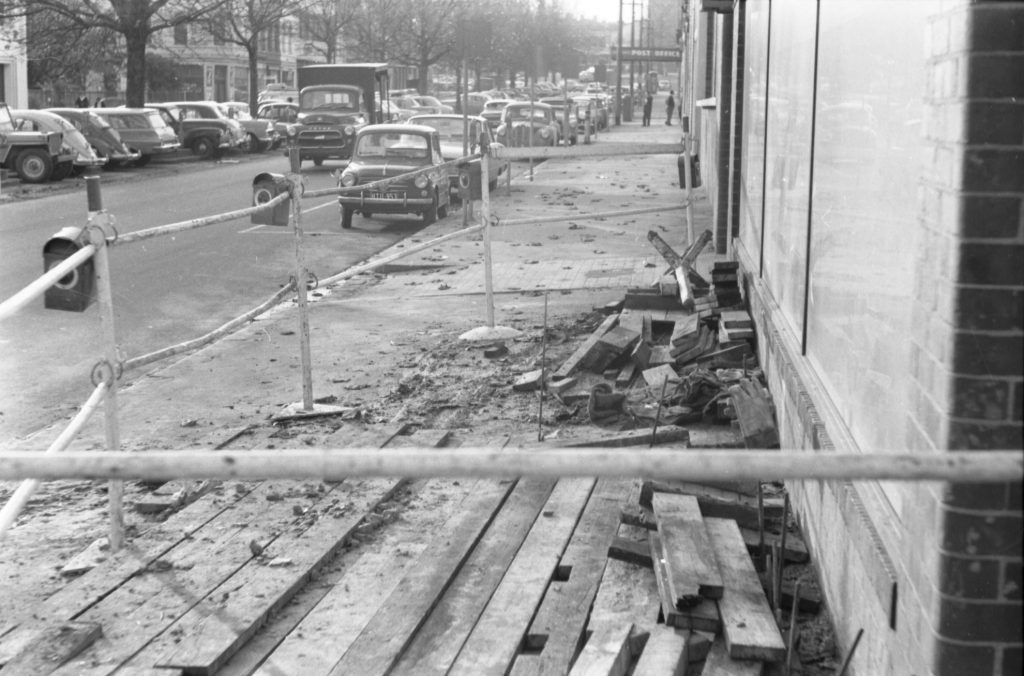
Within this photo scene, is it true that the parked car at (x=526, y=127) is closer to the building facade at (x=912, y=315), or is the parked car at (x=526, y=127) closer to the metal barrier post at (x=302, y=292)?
the metal barrier post at (x=302, y=292)

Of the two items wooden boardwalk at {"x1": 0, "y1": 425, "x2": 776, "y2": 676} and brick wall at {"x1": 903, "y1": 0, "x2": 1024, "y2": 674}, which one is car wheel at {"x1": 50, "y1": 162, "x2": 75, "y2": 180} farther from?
brick wall at {"x1": 903, "y1": 0, "x2": 1024, "y2": 674}

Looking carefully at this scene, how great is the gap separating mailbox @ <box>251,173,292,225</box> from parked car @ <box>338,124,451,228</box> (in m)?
11.7

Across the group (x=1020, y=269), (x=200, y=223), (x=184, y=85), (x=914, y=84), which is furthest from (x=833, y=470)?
(x=184, y=85)

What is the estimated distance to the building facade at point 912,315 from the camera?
2.82 metres

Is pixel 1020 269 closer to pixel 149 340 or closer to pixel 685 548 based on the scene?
pixel 685 548

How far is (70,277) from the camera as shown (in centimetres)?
530

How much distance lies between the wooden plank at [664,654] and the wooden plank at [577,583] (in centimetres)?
24

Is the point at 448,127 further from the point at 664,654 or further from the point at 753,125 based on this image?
the point at 664,654

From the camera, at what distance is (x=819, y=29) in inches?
236

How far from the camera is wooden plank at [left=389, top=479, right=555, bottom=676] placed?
13.6 feet

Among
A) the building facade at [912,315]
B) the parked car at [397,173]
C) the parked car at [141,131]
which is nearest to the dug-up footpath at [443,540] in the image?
the building facade at [912,315]

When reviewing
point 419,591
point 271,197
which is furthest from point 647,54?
point 419,591

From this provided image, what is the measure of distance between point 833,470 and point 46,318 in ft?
36.9

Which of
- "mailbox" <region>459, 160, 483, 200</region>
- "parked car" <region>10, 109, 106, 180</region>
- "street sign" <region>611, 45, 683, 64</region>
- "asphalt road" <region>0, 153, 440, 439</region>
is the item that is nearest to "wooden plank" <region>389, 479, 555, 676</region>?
"asphalt road" <region>0, 153, 440, 439</region>
